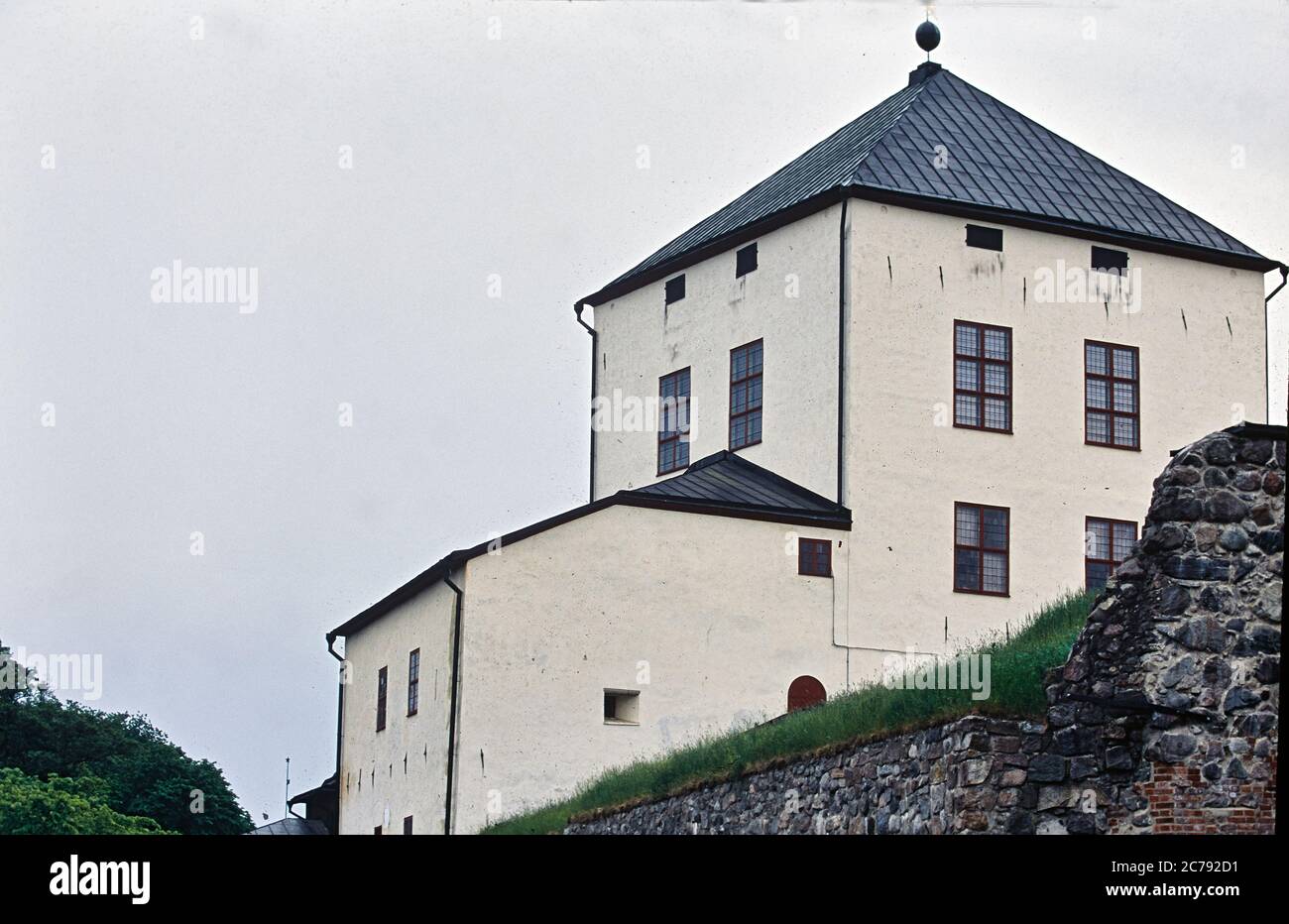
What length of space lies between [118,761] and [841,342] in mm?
27609

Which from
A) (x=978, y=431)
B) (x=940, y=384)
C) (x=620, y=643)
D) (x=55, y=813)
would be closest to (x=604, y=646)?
(x=620, y=643)

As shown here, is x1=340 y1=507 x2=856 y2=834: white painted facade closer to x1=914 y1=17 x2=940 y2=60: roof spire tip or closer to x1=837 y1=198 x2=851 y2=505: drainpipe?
x1=837 y1=198 x2=851 y2=505: drainpipe

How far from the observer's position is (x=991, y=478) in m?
39.1

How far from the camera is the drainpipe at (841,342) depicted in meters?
38.2

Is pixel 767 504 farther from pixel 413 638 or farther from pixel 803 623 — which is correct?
pixel 413 638

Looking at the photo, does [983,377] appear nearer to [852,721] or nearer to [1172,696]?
[852,721]

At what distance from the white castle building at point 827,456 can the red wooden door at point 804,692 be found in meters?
0.05

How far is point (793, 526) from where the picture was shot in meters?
37.0

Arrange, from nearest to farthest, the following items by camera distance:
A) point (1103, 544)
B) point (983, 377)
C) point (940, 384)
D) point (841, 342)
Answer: point (841, 342) → point (940, 384) → point (983, 377) → point (1103, 544)

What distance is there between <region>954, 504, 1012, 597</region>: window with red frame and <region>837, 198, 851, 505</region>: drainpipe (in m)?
2.40

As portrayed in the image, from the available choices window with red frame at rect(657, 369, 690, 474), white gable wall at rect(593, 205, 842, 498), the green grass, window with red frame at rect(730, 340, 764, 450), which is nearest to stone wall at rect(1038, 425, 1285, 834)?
the green grass

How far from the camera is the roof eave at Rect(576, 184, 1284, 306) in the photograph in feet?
129

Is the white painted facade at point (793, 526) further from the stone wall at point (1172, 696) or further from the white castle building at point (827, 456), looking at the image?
the stone wall at point (1172, 696)
